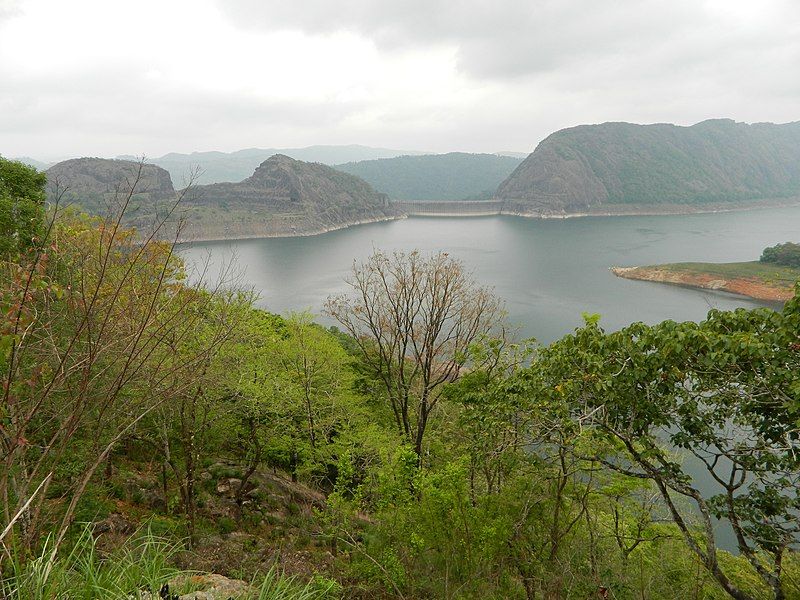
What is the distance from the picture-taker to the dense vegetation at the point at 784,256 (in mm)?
54656

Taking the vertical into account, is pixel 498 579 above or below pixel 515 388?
below

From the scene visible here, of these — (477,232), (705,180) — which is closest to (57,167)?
(477,232)

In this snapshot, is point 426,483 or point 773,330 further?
point 426,483

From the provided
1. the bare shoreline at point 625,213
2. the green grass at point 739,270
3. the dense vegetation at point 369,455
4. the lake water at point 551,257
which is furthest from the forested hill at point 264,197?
the dense vegetation at point 369,455

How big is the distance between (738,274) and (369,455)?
5998 centimetres

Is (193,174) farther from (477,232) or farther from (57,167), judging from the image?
(57,167)

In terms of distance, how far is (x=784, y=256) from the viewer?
5572 cm

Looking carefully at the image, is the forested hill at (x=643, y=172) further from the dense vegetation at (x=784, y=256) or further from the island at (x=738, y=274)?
the island at (x=738, y=274)

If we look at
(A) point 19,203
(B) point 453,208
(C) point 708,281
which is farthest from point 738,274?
(B) point 453,208

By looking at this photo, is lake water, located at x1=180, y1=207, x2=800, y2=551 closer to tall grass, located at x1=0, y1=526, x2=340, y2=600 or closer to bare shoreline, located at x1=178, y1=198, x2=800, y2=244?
bare shoreline, located at x1=178, y1=198, x2=800, y2=244

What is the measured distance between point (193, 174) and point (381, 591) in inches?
220

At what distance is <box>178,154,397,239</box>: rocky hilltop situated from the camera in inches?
4013

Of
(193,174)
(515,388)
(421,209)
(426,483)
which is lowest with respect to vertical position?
(426,483)

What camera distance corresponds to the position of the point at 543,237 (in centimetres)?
9281
